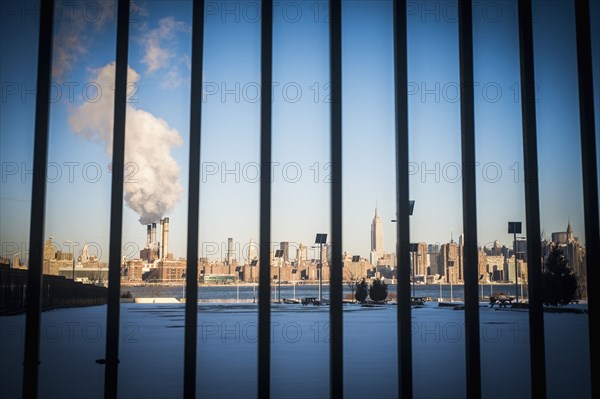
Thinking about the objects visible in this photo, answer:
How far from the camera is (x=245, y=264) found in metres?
3.22

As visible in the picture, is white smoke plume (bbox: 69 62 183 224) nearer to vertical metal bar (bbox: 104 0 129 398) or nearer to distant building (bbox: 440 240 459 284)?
vertical metal bar (bbox: 104 0 129 398)

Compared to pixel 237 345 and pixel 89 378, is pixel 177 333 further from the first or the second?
pixel 89 378

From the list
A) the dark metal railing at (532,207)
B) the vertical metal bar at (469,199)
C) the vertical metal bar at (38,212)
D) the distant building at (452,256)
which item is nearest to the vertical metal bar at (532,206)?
the dark metal railing at (532,207)

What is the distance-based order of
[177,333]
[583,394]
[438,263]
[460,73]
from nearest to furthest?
[460,73]
[583,394]
[438,263]
[177,333]

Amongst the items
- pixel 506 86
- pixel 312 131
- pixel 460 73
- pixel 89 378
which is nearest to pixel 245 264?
pixel 312 131

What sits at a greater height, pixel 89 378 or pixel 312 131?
pixel 312 131

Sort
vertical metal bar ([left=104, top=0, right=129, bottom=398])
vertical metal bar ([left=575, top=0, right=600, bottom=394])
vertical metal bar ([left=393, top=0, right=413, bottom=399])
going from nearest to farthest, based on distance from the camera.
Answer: vertical metal bar ([left=104, top=0, right=129, bottom=398]) → vertical metal bar ([left=393, top=0, right=413, bottom=399]) → vertical metal bar ([left=575, top=0, right=600, bottom=394])

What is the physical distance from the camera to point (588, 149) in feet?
9.61

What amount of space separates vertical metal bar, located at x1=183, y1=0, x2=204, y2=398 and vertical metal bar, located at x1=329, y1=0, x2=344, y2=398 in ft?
1.98

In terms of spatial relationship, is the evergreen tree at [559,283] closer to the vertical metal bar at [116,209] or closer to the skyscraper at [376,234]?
the skyscraper at [376,234]

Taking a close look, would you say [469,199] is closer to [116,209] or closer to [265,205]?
[265,205]

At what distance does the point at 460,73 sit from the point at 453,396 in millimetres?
2560

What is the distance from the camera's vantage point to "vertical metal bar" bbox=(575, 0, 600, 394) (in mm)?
2883

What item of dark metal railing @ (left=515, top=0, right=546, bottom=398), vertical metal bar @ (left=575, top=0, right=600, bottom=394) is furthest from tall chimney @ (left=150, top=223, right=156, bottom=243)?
vertical metal bar @ (left=575, top=0, right=600, bottom=394)
